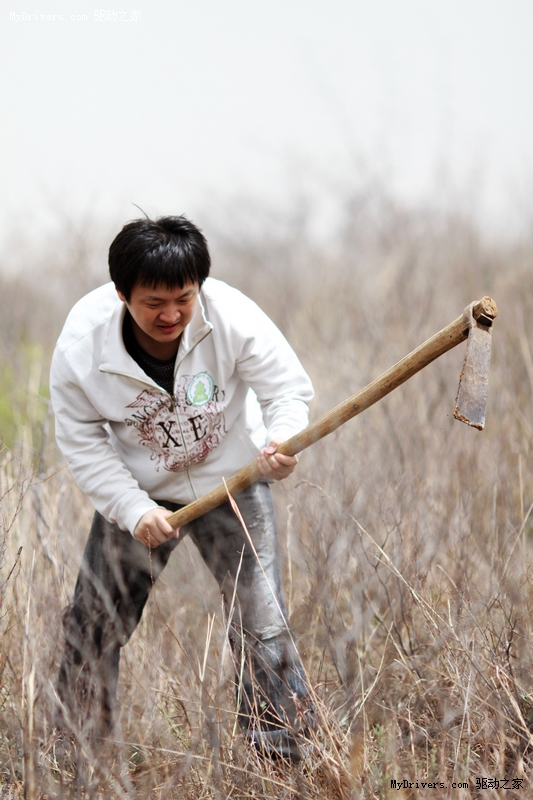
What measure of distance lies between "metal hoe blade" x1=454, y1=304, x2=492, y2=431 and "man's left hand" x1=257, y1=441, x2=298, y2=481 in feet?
1.38

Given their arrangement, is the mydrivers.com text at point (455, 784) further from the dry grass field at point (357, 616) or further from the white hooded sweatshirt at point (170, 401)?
the white hooded sweatshirt at point (170, 401)

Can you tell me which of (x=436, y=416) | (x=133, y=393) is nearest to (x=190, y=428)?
(x=133, y=393)

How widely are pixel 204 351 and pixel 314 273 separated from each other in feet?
19.4

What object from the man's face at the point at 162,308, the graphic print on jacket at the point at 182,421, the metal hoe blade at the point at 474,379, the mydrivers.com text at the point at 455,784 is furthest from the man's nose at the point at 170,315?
the mydrivers.com text at the point at 455,784

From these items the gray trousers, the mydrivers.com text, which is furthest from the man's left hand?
the mydrivers.com text

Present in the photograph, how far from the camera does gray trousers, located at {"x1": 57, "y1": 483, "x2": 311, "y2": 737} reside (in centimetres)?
179

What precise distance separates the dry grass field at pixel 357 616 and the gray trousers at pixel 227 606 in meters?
0.06

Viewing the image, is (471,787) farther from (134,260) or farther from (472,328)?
(134,260)

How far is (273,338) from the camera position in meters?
1.94

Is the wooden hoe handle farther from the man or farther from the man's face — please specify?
the man's face

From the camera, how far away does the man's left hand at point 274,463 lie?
5.62ft

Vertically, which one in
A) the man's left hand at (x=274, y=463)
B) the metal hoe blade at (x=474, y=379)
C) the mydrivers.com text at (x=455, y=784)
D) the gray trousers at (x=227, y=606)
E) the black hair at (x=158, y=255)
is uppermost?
the black hair at (x=158, y=255)

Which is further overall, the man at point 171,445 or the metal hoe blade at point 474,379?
the man at point 171,445

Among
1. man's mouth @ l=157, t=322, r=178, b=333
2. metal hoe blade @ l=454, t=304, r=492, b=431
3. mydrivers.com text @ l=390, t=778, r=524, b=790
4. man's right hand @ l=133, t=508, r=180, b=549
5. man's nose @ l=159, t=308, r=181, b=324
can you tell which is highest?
man's nose @ l=159, t=308, r=181, b=324
